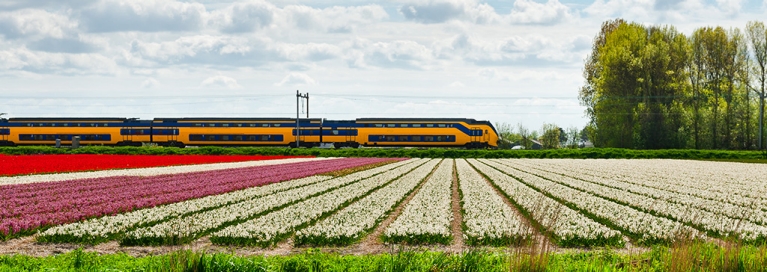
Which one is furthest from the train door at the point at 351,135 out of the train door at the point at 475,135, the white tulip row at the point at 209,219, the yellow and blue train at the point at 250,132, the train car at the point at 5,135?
the white tulip row at the point at 209,219

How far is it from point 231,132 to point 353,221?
195ft

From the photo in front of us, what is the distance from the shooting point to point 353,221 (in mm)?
14602

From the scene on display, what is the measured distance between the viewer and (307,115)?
80.1 m

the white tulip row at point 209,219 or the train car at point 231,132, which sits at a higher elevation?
the train car at point 231,132

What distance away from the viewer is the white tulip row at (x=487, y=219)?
12.4m

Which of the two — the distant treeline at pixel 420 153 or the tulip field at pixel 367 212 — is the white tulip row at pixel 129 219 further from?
the distant treeline at pixel 420 153

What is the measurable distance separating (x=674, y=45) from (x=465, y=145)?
87.5ft

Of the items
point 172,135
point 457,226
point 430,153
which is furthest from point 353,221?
point 172,135

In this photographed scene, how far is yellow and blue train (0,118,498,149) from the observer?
70938 millimetres

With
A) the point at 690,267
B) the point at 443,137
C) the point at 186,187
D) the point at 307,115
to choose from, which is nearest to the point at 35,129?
the point at 307,115

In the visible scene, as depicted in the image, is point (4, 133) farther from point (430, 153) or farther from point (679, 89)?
point (679, 89)

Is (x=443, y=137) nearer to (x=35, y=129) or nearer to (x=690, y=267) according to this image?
(x=35, y=129)

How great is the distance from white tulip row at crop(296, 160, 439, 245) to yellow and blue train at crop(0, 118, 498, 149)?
4910 centimetres

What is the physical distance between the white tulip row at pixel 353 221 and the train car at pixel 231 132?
5051cm
